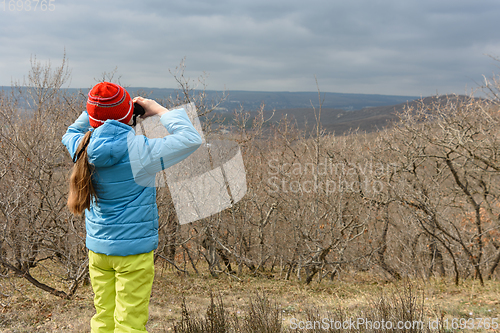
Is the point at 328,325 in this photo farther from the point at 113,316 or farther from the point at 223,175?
the point at 223,175

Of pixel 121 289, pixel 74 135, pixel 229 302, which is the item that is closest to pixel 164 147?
pixel 74 135

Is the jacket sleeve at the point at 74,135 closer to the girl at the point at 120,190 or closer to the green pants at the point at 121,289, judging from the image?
the girl at the point at 120,190

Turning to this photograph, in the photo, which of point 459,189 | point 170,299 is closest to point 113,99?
point 170,299

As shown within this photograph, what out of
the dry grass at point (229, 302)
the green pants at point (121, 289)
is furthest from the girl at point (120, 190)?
the dry grass at point (229, 302)

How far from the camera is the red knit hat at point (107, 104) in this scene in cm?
174

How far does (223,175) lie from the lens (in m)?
7.95

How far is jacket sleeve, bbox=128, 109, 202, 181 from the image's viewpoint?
5.74 ft

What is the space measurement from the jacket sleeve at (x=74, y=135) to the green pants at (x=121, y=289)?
2.06 ft

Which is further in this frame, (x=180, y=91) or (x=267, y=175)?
(x=267, y=175)

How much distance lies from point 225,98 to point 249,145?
1808 mm

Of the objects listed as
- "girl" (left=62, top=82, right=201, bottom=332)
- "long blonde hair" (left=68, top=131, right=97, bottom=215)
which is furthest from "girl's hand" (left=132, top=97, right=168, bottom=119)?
"long blonde hair" (left=68, top=131, right=97, bottom=215)

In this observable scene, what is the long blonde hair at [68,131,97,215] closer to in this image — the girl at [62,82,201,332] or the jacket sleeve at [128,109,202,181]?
the girl at [62,82,201,332]

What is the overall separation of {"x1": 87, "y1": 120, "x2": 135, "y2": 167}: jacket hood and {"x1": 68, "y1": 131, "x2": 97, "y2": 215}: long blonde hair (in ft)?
0.22

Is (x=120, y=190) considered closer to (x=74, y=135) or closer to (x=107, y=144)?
A: (x=107, y=144)
